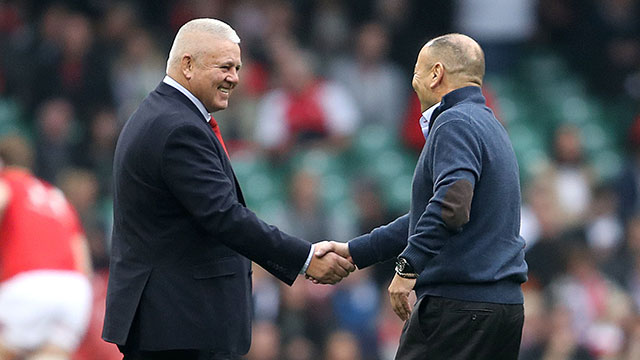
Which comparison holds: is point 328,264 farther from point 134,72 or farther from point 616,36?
point 616,36

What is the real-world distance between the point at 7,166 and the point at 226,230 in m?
3.71

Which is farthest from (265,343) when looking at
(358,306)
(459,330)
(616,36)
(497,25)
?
(616,36)

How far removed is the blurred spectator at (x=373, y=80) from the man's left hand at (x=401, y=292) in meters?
7.56

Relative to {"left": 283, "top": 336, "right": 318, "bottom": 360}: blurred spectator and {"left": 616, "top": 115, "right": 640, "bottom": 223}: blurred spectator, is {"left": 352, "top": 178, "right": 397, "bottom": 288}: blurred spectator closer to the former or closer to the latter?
{"left": 283, "top": 336, "right": 318, "bottom": 360}: blurred spectator

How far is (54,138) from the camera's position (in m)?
11.0

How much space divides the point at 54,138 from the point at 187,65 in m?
6.02

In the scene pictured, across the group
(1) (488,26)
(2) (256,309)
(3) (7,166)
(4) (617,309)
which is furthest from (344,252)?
(1) (488,26)

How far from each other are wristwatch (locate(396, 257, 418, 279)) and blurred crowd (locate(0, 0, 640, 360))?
4.73 m

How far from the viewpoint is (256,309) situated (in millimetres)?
9859

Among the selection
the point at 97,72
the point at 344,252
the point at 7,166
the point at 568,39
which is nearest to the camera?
the point at 344,252

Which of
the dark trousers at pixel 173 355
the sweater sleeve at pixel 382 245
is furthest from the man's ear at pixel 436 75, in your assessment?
the dark trousers at pixel 173 355

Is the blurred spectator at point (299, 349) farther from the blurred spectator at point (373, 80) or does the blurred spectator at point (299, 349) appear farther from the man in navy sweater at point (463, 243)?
the man in navy sweater at point (463, 243)

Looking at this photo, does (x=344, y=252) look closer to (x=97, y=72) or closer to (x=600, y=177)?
(x=97, y=72)

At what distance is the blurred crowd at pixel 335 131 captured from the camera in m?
10.2
